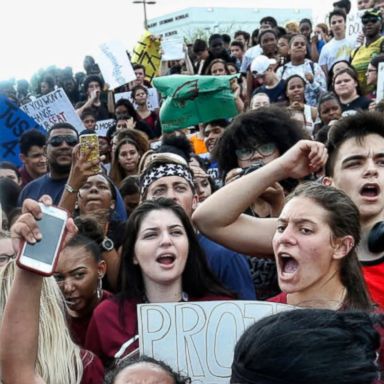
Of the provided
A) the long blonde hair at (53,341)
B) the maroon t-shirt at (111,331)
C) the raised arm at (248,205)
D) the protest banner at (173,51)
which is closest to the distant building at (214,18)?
the protest banner at (173,51)

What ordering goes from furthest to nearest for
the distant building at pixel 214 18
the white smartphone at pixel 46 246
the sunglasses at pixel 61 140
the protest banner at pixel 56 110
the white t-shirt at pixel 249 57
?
the distant building at pixel 214 18 < the white t-shirt at pixel 249 57 < the protest banner at pixel 56 110 < the sunglasses at pixel 61 140 < the white smartphone at pixel 46 246

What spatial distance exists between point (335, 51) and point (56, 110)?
424 centimetres

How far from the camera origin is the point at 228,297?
2.83 metres

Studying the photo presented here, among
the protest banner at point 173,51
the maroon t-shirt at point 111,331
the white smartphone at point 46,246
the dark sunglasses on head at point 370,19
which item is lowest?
the maroon t-shirt at point 111,331

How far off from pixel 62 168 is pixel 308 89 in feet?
13.3

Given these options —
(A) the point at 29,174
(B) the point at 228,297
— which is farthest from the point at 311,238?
(A) the point at 29,174

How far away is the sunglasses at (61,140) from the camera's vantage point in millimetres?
5270

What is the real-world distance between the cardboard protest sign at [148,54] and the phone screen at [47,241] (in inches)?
369

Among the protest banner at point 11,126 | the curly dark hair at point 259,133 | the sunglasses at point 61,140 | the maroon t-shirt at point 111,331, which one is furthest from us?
the protest banner at point 11,126

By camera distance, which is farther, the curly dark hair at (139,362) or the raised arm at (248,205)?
the raised arm at (248,205)

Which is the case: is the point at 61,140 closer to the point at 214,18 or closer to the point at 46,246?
the point at 46,246

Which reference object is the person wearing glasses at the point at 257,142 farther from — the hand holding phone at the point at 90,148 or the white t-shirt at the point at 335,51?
the white t-shirt at the point at 335,51

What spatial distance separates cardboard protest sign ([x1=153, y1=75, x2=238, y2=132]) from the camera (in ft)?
21.1

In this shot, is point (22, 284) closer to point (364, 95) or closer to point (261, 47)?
point (364, 95)
